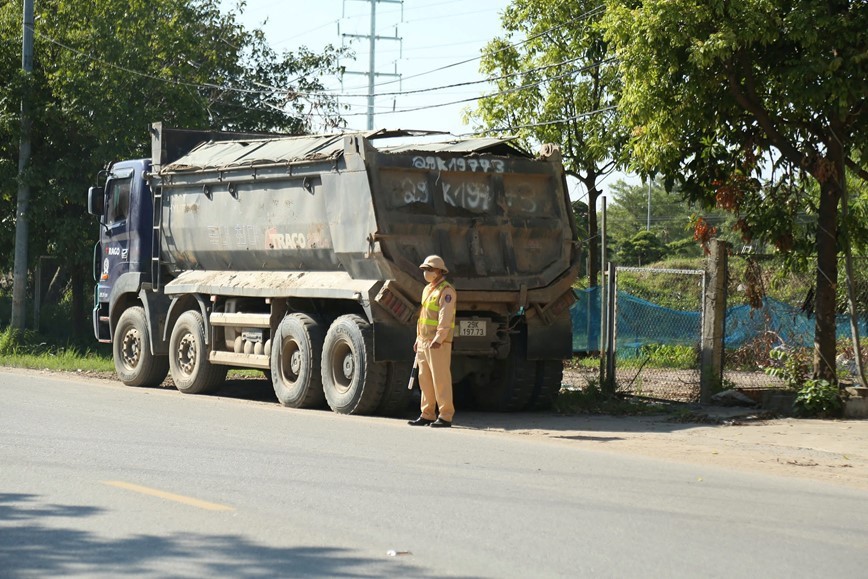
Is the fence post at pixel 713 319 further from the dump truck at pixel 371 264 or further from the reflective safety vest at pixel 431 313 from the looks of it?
the reflective safety vest at pixel 431 313

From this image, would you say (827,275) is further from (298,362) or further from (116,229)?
(116,229)

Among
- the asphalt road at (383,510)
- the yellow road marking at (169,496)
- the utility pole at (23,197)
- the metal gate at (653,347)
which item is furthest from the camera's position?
the utility pole at (23,197)

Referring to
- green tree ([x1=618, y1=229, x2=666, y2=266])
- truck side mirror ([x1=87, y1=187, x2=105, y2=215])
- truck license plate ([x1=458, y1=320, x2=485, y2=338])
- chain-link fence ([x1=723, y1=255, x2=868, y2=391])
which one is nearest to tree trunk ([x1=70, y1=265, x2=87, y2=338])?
truck side mirror ([x1=87, y1=187, x2=105, y2=215])

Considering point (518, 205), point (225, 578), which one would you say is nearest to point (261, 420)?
point (518, 205)

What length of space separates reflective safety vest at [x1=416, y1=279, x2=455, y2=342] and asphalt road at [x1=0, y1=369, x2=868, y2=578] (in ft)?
5.24

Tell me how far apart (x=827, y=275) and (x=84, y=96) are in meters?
15.8

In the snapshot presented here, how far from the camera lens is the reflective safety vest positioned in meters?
13.7

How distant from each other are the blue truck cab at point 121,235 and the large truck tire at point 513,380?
5.90 metres

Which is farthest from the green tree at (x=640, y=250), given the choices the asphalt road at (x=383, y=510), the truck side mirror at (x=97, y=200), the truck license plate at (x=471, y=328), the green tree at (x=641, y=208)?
the asphalt road at (x=383, y=510)

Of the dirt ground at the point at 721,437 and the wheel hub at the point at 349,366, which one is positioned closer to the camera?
the dirt ground at the point at 721,437

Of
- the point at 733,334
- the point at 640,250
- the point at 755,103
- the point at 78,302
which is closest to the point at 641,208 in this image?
the point at 640,250

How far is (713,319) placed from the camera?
16.2 m

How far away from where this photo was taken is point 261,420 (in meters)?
13.6

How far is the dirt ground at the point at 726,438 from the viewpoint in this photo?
1122cm
